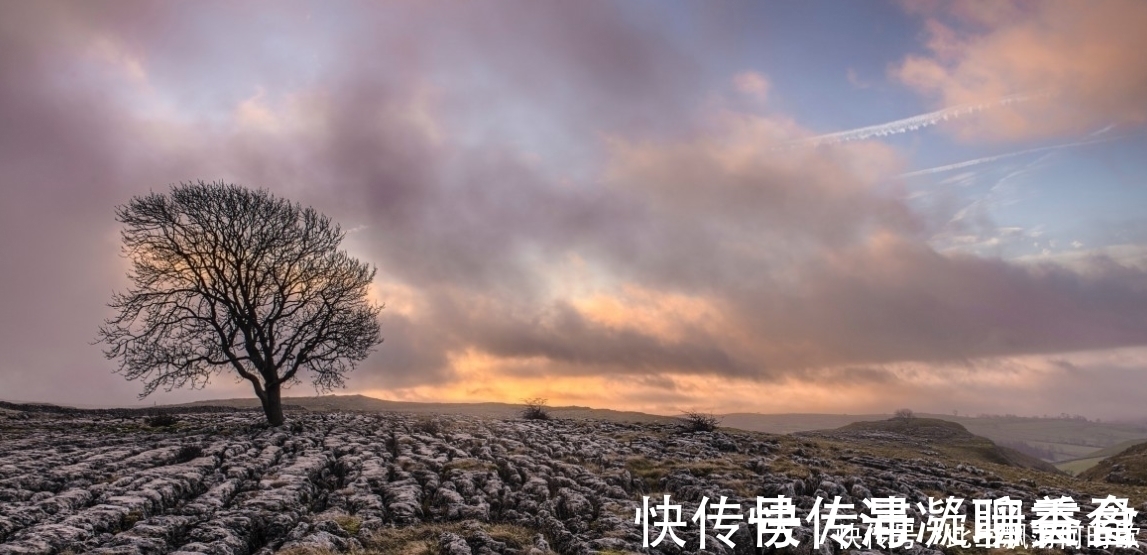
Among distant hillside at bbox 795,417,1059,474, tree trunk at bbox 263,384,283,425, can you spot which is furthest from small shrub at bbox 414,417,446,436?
distant hillside at bbox 795,417,1059,474

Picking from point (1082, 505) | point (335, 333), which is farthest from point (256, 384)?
point (1082, 505)

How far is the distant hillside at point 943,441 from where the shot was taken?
51.2 meters

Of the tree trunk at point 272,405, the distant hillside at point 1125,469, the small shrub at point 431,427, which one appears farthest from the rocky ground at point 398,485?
the distant hillside at point 1125,469

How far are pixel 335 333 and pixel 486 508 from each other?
22.2 meters

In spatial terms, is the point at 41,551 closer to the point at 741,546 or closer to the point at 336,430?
the point at 741,546

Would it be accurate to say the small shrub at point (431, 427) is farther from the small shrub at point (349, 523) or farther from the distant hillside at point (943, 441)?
the distant hillside at point (943, 441)

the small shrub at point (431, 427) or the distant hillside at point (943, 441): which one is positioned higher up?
the small shrub at point (431, 427)

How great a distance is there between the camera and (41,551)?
1252cm

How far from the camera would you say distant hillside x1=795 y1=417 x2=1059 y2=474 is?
51241 millimetres

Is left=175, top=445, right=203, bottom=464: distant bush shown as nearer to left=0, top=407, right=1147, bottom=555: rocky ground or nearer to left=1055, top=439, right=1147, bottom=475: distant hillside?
left=0, top=407, right=1147, bottom=555: rocky ground

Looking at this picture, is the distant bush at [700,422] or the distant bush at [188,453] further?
the distant bush at [700,422]

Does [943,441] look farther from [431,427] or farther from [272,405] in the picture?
[272,405]

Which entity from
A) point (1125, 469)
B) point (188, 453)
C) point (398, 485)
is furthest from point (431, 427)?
point (1125, 469)

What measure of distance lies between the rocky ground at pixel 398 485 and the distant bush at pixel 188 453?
0.32 ft
